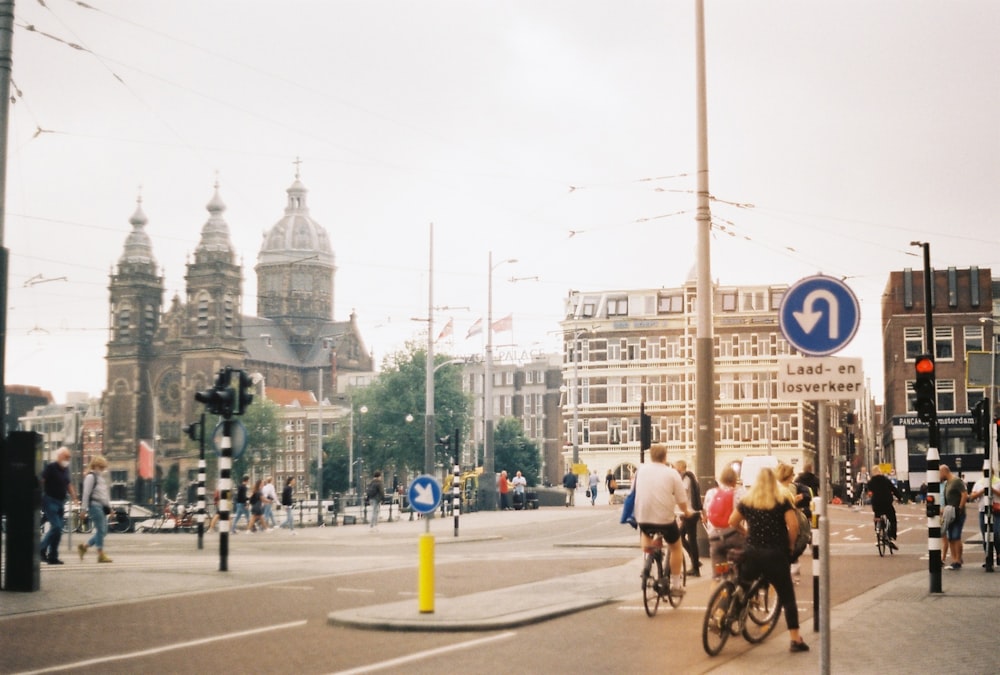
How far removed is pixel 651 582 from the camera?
13992mm

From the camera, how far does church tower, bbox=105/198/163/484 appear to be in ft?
447

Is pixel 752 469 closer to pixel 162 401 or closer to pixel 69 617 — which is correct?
pixel 69 617

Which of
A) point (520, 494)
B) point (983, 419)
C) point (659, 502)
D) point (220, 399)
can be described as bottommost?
point (520, 494)

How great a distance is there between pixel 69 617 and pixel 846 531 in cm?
2645

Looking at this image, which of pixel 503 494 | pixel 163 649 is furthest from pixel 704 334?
pixel 503 494

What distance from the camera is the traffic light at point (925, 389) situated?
54.0 ft

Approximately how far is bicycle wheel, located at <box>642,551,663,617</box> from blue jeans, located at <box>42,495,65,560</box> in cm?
1122

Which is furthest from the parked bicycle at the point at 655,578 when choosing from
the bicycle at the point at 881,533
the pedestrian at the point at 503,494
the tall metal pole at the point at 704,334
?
the pedestrian at the point at 503,494

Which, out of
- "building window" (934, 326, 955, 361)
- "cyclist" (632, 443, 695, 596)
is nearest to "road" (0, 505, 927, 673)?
"cyclist" (632, 443, 695, 596)

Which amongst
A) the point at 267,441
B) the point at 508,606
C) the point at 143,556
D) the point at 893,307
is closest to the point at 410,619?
the point at 508,606

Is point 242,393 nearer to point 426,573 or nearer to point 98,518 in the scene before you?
point 98,518

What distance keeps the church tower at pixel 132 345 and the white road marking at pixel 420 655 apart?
129263mm

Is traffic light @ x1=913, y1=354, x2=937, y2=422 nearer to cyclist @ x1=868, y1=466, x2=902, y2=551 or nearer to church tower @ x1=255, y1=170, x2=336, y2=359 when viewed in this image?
cyclist @ x1=868, y1=466, x2=902, y2=551

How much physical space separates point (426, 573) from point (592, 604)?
8.31 feet
